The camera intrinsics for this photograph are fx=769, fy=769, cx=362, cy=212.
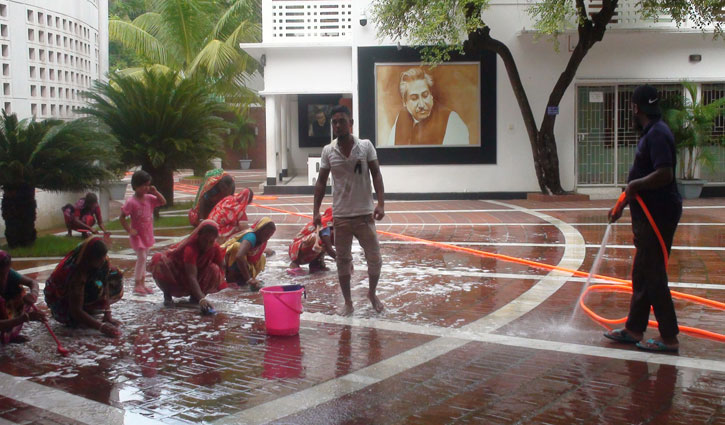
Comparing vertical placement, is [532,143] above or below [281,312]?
above

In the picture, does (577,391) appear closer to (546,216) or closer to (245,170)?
(546,216)

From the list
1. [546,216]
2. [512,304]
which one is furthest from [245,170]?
[512,304]

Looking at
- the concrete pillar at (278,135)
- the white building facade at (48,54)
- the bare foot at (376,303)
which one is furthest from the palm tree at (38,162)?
the concrete pillar at (278,135)

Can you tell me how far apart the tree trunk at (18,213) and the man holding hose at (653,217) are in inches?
319

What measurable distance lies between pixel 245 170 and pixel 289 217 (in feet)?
65.1

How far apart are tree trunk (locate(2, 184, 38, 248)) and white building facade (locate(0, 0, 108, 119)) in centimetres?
159

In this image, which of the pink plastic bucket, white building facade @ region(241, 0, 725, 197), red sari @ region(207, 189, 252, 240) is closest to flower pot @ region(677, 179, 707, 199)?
white building facade @ region(241, 0, 725, 197)

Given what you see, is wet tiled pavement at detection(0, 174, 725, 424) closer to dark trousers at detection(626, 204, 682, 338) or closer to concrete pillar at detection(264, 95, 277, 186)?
dark trousers at detection(626, 204, 682, 338)

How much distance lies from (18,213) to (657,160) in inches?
338

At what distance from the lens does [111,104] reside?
48.3ft

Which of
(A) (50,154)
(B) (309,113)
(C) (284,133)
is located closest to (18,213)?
(A) (50,154)

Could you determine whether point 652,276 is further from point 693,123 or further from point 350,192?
point 693,123

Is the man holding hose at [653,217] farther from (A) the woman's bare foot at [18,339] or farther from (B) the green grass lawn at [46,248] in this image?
(B) the green grass lawn at [46,248]

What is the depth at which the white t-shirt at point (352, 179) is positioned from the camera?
688 cm
